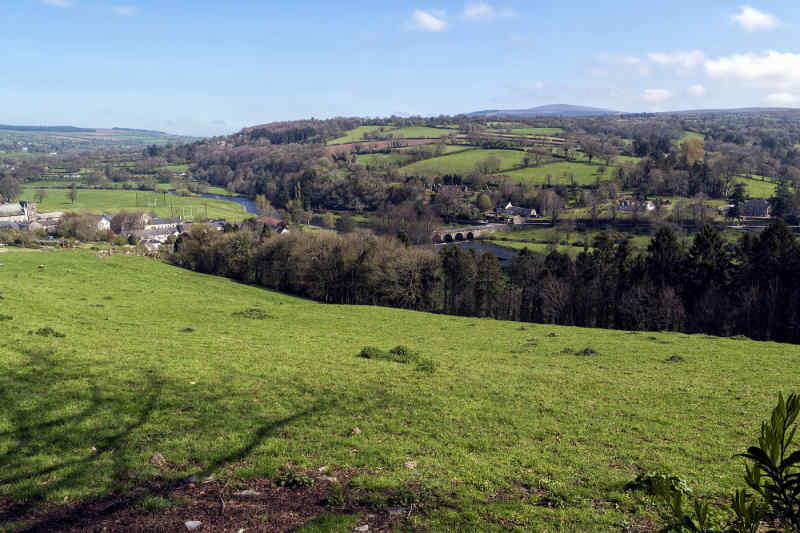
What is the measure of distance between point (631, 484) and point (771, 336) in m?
54.1

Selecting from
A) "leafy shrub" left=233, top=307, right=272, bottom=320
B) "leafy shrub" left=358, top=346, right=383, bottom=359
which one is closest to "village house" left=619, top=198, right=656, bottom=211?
"leafy shrub" left=233, top=307, right=272, bottom=320

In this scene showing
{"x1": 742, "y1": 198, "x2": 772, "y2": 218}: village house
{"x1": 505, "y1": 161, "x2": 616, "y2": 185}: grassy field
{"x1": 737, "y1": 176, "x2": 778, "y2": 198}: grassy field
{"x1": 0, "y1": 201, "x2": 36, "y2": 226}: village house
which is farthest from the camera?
{"x1": 505, "y1": 161, "x2": 616, "y2": 185}: grassy field

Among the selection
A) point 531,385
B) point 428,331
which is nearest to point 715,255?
point 428,331

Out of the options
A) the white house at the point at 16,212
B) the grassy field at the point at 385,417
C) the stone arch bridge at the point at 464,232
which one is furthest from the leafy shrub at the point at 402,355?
the white house at the point at 16,212

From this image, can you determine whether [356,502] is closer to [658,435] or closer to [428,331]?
[658,435]

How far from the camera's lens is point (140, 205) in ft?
600

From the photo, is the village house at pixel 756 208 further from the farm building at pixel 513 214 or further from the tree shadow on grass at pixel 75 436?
the tree shadow on grass at pixel 75 436

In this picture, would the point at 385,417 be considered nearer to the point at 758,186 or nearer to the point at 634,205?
the point at 634,205

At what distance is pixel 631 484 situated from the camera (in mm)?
10703

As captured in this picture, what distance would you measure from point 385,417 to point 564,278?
52441mm

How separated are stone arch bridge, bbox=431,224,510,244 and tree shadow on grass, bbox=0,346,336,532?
130 meters

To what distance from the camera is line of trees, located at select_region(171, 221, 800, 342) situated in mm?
53281

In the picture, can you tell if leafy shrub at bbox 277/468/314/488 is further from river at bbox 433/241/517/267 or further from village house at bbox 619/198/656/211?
village house at bbox 619/198/656/211

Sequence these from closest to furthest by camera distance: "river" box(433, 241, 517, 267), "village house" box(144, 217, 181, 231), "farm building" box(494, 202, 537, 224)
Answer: "river" box(433, 241, 517, 267)
"village house" box(144, 217, 181, 231)
"farm building" box(494, 202, 537, 224)
